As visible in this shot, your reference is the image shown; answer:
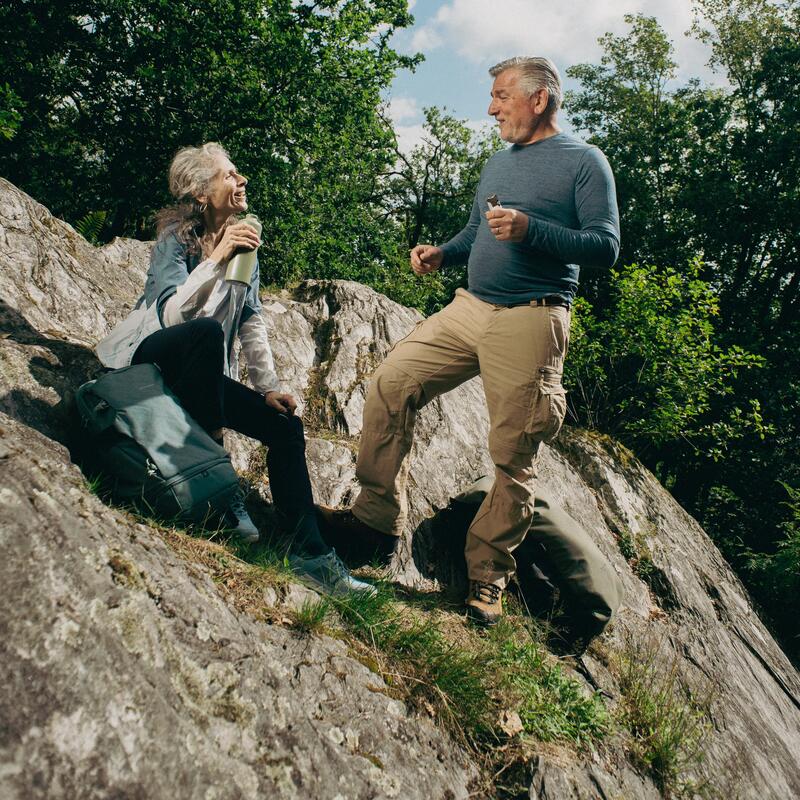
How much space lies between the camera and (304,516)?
3092mm

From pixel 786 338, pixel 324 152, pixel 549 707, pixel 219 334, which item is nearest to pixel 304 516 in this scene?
pixel 219 334

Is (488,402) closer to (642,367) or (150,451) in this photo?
(150,451)

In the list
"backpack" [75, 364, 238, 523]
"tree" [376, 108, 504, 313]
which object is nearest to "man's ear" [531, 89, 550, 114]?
"backpack" [75, 364, 238, 523]

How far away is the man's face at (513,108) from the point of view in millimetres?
3428

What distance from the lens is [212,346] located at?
284cm

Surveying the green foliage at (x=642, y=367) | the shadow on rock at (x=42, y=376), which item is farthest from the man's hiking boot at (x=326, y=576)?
the green foliage at (x=642, y=367)

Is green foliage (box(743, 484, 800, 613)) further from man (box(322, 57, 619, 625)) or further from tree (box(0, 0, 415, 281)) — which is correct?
tree (box(0, 0, 415, 281))

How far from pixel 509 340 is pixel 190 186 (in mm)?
1899

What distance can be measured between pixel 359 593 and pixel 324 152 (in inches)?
411

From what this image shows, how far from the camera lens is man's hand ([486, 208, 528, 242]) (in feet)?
10.0

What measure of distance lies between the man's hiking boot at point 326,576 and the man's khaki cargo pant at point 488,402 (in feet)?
1.63

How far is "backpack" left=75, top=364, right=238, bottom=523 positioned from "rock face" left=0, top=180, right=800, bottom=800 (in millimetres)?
183

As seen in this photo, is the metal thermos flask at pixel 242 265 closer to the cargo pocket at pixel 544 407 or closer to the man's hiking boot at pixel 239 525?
the man's hiking boot at pixel 239 525

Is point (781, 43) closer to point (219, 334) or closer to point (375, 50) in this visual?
point (375, 50)
